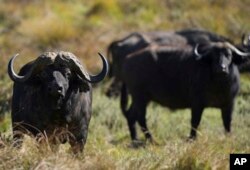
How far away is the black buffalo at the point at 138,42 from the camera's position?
18141 millimetres

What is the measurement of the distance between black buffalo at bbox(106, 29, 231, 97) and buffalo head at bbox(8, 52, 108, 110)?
6499mm

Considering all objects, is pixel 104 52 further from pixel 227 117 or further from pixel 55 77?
pixel 55 77

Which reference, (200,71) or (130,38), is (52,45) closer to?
(130,38)

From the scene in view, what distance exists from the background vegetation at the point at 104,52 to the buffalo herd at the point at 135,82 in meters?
0.35

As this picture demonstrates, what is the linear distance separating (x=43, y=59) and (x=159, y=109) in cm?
697

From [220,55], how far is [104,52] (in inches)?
334

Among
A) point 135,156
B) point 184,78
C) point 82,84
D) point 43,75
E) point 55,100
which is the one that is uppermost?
point 184,78

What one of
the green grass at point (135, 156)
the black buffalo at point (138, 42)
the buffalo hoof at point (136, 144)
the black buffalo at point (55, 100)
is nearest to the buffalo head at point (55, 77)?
the black buffalo at point (55, 100)

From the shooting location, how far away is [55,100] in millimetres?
10828

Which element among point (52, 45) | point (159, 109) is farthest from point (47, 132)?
point (52, 45)

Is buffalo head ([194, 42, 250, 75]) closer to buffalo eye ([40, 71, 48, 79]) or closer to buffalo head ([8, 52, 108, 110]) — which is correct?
buffalo head ([8, 52, 108, 110])

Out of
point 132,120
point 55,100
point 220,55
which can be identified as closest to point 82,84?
point 55,100

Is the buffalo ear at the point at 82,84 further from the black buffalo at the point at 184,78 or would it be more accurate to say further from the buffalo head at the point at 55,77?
the black buffalo at the point at 184,78

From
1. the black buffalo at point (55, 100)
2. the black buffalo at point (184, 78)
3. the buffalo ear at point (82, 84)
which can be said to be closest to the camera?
the black buffalo at point (55, 100)
